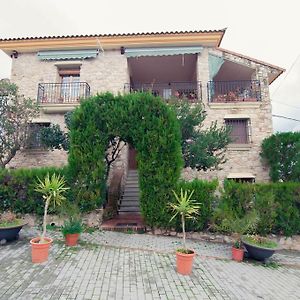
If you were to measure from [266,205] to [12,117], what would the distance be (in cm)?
1121

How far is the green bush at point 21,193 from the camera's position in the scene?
7961 millimetres

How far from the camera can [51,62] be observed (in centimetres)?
1385

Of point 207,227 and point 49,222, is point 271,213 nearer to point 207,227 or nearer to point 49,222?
point 207,227

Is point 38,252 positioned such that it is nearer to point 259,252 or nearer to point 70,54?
point 259,252

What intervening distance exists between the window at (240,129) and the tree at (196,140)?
317cm

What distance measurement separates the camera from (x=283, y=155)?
1123cm

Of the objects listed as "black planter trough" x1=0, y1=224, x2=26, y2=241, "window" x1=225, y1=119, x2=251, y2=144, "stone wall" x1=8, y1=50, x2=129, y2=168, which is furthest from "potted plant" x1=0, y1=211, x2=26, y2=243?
Result: "window" x1=225, y1=119, x2=251, y2=144

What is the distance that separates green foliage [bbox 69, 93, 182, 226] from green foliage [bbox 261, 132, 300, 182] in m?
6.24

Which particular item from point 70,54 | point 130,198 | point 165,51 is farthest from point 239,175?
point 70,54

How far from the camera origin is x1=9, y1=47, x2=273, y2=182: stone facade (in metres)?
12.6

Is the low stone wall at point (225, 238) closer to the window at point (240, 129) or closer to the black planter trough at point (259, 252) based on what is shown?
the black planter trough at point (259, 252)

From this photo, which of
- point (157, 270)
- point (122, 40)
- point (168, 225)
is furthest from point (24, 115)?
point (157, 270)

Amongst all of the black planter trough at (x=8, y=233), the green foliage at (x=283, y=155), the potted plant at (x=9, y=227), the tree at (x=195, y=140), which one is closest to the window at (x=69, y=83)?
the tree at (x=195, y=140)

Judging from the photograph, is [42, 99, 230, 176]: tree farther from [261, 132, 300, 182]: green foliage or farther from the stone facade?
[261, 132, 300, 182]: green foliage
